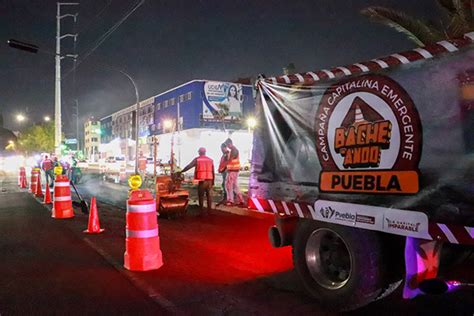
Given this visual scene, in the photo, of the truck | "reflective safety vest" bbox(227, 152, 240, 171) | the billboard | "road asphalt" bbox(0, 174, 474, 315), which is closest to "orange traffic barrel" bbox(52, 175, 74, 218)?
"road asphalt" bbox(0, 174, 474, 315)

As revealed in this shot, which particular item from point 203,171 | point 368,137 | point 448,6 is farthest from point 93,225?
point 448,6

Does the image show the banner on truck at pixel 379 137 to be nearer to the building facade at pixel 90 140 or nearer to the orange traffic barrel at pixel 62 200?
the orange traffic barrel at pixel 62 200

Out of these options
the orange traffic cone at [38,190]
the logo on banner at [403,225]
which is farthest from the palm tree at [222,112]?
the logo on banner at [403,225]

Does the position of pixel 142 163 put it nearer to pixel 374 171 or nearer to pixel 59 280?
pixel 59 280

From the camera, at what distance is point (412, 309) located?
14.8 feet

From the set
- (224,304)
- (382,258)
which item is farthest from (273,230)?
(382,258)

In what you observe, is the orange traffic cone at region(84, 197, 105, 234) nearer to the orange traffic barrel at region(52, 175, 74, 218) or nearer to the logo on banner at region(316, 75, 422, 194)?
the orange traffic barrel at region(52, 175, 74, 218)

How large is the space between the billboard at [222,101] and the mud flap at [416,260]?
46.3m

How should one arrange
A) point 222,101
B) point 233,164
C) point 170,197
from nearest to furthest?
point 170,197 < point 233,164 < point 222,101

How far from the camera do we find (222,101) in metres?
50.9

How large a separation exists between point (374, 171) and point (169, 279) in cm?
306

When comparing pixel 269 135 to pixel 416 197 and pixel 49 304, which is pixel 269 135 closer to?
pixel 416 197

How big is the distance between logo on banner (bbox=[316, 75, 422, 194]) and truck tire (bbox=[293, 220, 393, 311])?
0.47m

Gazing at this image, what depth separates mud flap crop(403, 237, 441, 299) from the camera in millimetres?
3922
